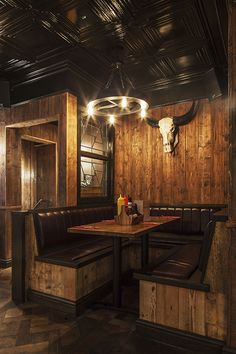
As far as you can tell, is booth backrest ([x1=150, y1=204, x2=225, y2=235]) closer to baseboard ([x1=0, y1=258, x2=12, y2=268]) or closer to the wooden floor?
the wooden floor

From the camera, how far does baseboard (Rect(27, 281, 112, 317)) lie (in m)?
2.69

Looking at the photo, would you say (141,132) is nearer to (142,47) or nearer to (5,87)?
(142,47)

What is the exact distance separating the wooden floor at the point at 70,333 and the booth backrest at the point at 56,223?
27.9 inches

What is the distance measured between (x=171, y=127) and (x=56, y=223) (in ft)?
8.40

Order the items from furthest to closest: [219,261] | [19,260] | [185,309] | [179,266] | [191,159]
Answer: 1. [191,159]
2. [19,260]
3. [179,266]
4. [185,309]
5. [219,261]

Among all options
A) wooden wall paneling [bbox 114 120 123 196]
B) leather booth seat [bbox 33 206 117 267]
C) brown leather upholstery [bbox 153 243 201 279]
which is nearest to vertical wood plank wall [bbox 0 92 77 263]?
leather booth seat [bbox 33 206 117 267]

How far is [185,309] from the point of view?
2.15m

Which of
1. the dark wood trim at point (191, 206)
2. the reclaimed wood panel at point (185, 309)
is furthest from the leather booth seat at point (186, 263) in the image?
the dark wood trim at point (191, 206)

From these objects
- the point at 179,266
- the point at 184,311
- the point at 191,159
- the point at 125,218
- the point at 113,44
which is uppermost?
the point at 113,44

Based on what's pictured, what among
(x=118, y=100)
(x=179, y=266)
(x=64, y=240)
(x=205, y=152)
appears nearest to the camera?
(x=179, y=266)

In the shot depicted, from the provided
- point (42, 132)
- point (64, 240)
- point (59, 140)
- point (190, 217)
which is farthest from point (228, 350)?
point (42, 132)

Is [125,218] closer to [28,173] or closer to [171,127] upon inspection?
[171,127]

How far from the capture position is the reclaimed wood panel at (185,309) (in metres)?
2.03

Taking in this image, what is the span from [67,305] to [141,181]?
2.80 metres
